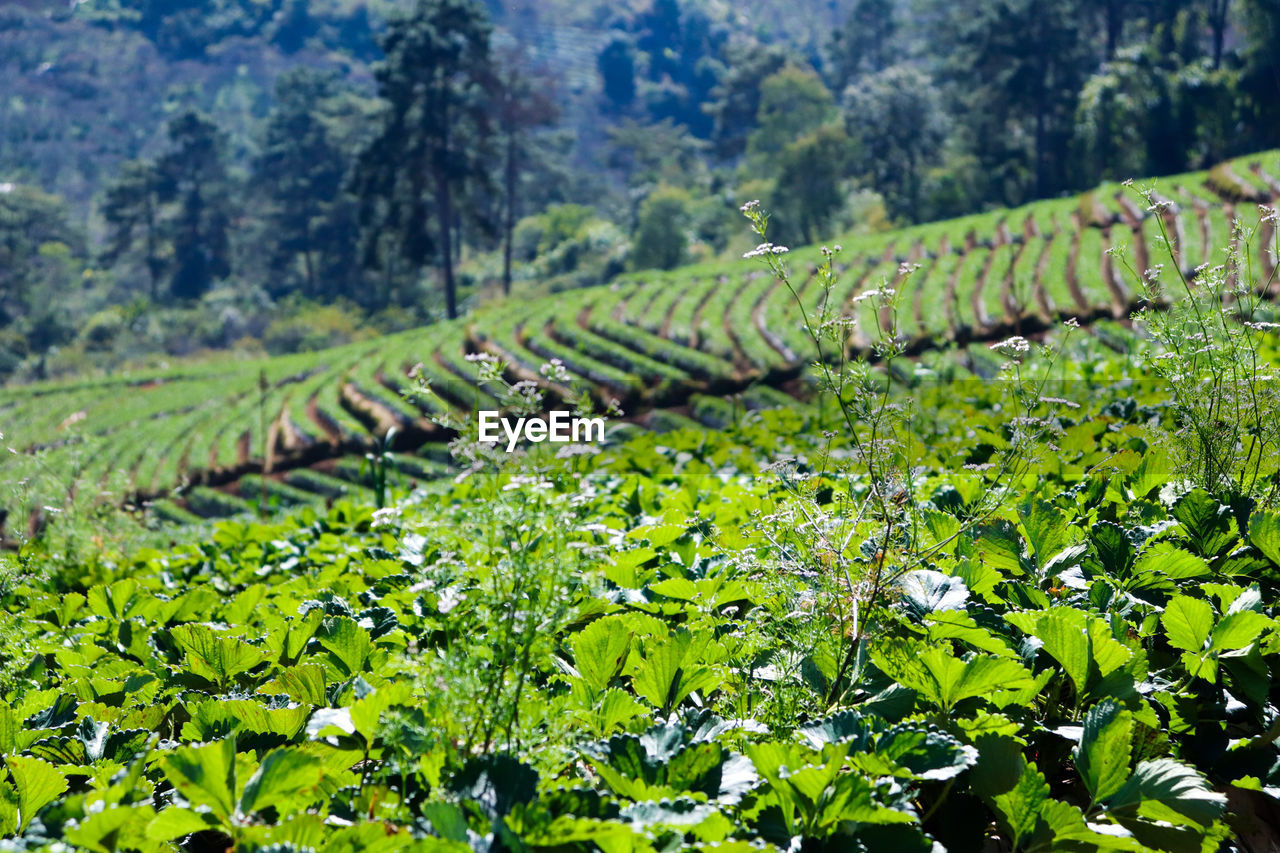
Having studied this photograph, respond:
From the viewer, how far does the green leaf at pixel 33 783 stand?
1340mm

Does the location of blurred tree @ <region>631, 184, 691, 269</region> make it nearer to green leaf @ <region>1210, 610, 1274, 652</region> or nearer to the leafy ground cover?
the leafy ground cover

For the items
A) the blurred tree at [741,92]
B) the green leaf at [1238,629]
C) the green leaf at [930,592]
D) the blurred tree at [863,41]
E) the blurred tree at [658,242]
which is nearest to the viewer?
the green leaf at [1238,629]

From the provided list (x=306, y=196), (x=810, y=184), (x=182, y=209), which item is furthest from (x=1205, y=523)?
(x=182, y=209)

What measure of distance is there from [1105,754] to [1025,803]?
0.15 metres

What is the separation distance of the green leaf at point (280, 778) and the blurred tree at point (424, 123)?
3246 centimetres

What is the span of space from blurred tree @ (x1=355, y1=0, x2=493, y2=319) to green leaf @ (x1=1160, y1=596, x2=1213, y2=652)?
32.5 meters

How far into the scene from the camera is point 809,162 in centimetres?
3556

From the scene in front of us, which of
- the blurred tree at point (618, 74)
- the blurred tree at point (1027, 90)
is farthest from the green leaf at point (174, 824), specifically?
the blurred tree at point (618, 74)

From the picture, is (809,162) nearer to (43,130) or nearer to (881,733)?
(881,733)

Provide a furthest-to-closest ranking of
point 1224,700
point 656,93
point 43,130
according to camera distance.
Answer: point 656,93
point 43,130
point 1224,700

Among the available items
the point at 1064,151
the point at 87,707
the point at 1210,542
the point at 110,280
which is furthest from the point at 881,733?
the point at 110,280

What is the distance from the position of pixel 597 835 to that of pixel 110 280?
6076 centimetres

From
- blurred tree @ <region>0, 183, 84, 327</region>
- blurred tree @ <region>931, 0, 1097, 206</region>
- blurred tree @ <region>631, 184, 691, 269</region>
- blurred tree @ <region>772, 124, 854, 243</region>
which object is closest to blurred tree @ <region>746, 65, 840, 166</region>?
blurred tree @ <region>772, 124, 854, 243</region>

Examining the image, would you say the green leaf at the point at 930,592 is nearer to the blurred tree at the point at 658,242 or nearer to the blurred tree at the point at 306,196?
the blurred tree at the point at 658,242
